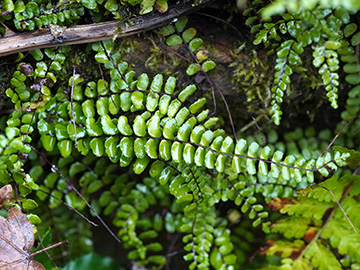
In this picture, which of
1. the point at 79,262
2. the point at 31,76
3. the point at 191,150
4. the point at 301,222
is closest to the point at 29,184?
the point at 31,76

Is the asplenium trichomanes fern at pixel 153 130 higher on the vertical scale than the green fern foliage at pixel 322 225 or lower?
higher

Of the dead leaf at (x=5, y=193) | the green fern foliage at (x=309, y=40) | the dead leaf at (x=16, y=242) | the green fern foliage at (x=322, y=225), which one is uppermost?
the green fern foliage at (x=309, y=40)

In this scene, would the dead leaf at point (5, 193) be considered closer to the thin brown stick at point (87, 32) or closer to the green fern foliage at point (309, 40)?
the thin brown stick at point (87, 32)

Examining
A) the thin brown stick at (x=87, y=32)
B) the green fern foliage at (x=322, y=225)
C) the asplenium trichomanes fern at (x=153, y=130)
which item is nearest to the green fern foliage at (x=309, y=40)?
the asplenium trichomanes fern at (x=153, y=130)

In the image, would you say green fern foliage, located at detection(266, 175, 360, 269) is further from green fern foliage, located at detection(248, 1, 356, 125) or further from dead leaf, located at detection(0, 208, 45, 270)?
dead leaf, located at detection(0, 208, 45, 270)

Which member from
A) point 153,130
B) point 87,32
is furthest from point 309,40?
point 87,32

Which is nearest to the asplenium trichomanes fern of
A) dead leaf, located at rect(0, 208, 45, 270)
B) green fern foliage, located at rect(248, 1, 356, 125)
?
green fern foliage, located at rect(248, 1, 356, 125)

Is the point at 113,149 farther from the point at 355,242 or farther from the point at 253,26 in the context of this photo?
the point at 355,242
